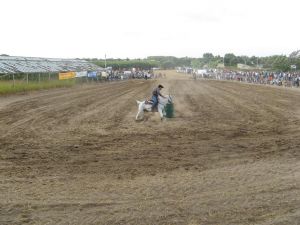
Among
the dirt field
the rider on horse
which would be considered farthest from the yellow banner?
the rider on horse

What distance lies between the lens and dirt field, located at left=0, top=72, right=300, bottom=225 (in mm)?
7805

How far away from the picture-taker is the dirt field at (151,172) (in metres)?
7.80

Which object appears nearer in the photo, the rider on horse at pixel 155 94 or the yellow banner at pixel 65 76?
the rider on horse at pixel 155 94

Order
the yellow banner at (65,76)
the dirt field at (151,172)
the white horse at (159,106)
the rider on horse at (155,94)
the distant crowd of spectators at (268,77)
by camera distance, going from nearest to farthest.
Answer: the dirt field at (151,172)
the rider on horse at (155,94)
the white horse at (159,106)
the distant crowd of spectators at (268,77)
the yellow banner at (65,76)

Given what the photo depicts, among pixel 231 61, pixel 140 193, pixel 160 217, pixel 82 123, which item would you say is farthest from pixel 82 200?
pixel 231 61

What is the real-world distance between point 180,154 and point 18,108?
625 inches

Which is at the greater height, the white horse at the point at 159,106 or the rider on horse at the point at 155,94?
the rider on horse at the point at 155,94

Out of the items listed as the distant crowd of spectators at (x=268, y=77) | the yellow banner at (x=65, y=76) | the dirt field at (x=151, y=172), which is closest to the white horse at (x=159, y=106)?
the dirt field at (x=151, y=172)

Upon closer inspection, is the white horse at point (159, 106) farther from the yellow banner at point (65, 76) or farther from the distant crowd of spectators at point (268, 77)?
the yellow banner at point (65, 76)

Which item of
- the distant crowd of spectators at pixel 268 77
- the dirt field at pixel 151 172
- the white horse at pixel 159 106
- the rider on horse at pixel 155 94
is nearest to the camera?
the dirt field at pixel 151 172

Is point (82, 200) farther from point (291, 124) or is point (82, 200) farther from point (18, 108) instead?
point (18, 108)

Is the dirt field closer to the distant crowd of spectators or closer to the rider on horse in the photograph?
the rider on horse

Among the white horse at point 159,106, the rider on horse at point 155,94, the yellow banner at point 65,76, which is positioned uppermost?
the rider on horse at point 155,94

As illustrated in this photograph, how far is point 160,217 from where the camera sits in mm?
7562
